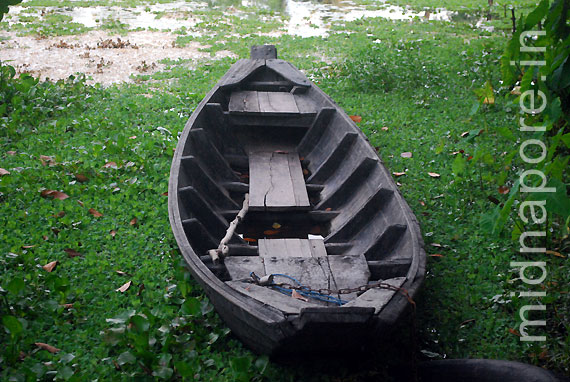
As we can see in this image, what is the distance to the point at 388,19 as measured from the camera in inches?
495

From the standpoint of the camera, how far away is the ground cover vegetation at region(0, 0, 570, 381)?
2.98 m

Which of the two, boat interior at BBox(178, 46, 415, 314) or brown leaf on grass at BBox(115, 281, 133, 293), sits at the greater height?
boat interior at BBox(178, 46, 415, 314)

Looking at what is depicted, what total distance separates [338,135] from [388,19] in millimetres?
8539

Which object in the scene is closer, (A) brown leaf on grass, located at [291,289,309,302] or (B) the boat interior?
(A) brown leaf on grass, located at [291,289,309,302]

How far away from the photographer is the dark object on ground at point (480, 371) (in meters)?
2.50

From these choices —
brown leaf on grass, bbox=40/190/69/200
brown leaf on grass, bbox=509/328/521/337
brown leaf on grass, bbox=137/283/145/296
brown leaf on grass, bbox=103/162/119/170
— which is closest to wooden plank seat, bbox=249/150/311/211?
brown leaf on grass, bbox=137/283/145/296

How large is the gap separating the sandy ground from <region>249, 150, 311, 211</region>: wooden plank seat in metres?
4.12

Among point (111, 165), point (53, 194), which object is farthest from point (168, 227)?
point (111, 165)

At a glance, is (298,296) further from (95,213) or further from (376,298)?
(95,213)

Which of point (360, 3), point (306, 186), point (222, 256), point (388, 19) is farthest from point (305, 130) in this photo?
point (360, 3)

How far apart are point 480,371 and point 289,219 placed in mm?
1988

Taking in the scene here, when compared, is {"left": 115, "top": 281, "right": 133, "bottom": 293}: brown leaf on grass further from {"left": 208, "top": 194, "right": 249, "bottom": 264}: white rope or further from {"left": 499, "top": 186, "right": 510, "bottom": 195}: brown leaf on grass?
{"left": 499, "top": 186, "right": 510, "bottom": 195}: brown leaf on grass

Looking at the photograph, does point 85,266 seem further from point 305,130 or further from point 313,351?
point 305,130

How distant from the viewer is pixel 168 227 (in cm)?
427
